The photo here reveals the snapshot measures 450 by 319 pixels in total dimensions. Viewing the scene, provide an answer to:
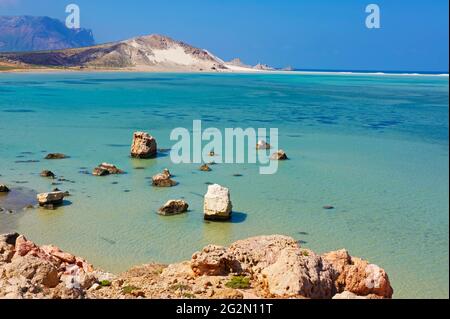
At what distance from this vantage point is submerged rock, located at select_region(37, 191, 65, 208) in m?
18.1

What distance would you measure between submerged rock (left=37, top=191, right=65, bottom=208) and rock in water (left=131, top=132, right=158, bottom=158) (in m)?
8.71

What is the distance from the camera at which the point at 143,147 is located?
26.9 metres

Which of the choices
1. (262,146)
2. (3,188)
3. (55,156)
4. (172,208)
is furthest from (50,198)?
(262,146)

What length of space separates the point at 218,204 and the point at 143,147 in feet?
35.8

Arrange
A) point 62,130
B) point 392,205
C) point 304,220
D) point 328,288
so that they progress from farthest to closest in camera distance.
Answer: point 62,130
point 392,205
point 304,220
point 328,288

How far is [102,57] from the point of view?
18062cm

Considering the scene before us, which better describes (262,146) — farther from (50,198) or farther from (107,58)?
(107,58)

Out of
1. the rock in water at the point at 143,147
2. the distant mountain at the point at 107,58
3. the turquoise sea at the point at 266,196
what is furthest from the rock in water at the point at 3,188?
the distant mountain at the point at 107,58

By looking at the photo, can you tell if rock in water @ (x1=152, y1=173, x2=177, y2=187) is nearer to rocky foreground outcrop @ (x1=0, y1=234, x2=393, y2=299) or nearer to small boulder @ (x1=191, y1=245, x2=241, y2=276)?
rocky foreground outcrop @ (x1=0, y1=234, x2=393, y2=299)

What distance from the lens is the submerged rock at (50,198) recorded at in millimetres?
18094

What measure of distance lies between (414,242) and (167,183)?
10.3m

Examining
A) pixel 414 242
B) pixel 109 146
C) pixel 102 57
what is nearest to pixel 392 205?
pixel 414 242
